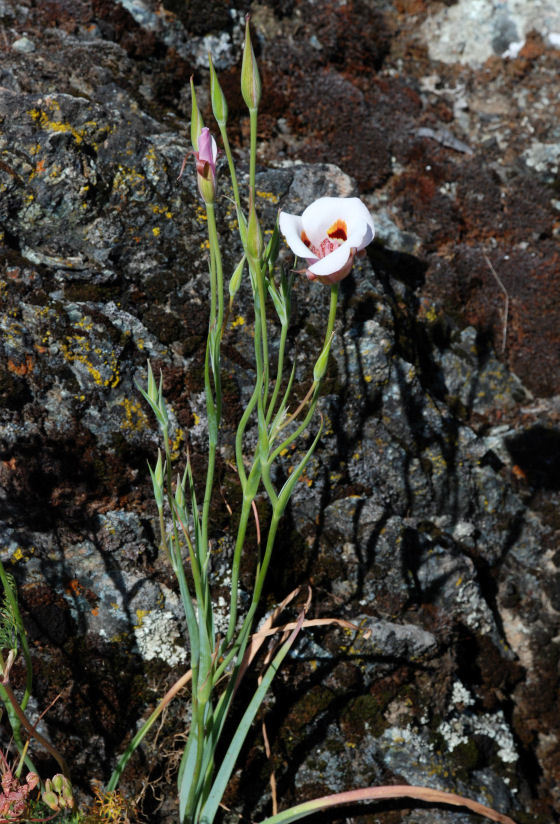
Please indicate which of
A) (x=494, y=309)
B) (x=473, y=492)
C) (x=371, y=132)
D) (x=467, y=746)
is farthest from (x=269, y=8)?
(x=467, y=746)

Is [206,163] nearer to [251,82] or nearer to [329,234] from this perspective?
[251,82]

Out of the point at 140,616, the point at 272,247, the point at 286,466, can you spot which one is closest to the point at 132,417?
the point at 286,466

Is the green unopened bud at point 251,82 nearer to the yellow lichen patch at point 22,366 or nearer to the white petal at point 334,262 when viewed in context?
the white petal at point 334,262

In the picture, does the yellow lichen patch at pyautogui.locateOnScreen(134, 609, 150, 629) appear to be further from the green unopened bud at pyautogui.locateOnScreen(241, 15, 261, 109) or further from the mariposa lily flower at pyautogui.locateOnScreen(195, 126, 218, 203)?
the green unopened bud at pyautogui.locateOnScreen(241, 15, 261, 109)

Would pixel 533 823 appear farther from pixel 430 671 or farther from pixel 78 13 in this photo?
pixel 78 13

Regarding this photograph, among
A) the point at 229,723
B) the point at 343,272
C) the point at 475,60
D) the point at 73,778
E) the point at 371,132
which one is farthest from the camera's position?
the point at 475,60

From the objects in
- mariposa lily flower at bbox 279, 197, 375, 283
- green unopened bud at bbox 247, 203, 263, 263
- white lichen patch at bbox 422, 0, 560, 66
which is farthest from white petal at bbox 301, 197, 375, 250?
white lichen patch at bbox 422, 0, 560, 66

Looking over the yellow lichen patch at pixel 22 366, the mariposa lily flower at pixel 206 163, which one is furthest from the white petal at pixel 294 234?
the yellow lichen patch at pixel 22 366
